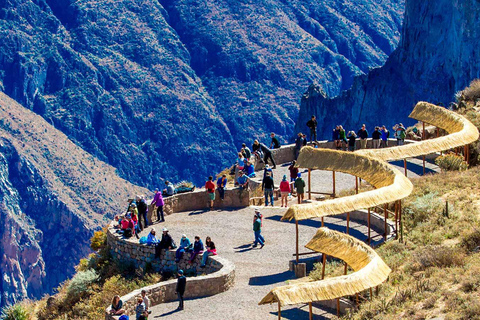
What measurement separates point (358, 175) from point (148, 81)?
160 m

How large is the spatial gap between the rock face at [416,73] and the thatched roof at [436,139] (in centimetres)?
7212

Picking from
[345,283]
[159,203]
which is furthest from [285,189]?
[345,283]

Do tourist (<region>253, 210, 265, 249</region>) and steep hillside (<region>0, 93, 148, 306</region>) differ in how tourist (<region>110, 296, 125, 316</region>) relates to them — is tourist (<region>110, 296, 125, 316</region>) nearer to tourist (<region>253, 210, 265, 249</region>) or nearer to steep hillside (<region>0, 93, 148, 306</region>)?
tourist (<region>253, 210, 265, 249</region>)

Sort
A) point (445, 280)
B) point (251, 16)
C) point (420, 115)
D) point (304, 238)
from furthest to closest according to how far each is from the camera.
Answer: point (251, 16) → point (420, 115) → point (304, 238) → point (445, 280)

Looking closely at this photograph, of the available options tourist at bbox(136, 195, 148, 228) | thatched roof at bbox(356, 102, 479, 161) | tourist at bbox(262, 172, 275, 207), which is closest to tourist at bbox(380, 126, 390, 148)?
thatched roof at bbox(356, 102, 479, 161)

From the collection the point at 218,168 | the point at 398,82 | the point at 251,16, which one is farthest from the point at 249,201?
the point at 251,16

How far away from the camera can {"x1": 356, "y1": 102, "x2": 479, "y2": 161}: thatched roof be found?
27.9m

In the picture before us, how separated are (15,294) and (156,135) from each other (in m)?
47.6

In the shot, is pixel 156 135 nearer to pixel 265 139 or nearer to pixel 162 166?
pixel 162 166

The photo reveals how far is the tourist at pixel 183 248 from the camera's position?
25.6m

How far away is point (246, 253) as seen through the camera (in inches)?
1025

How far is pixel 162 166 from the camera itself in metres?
181

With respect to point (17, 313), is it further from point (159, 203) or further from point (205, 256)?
point (205, 256)

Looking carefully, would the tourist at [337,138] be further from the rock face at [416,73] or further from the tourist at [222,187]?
the rock face at [416,73]
